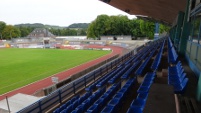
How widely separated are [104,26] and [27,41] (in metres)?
34.3

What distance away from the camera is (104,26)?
228 ft

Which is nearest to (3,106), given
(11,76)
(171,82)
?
(171,82)

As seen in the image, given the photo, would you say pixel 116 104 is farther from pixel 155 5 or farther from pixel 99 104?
pixel 155 5

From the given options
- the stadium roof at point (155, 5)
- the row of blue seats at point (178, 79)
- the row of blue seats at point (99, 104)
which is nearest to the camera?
the row of blue seats at point (178, 79)

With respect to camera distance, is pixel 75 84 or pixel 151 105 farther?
pixel 75 84

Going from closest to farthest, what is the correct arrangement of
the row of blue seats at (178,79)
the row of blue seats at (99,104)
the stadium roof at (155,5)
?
1. the row of blue seats at (178,79)
2. the row of blue seats at (99,104)
3. the stadium roof at (155,5)

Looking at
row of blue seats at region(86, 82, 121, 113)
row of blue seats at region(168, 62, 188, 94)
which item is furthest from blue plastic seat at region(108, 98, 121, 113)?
row of blue seats at region(168, 62, 188, 94)

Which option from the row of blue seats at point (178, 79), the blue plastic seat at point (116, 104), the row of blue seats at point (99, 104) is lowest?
the row of blue seats at point (99, 104)

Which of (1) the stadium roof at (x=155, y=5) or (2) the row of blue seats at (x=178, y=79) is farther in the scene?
(1) the stadium roof at (x=155, y=5)

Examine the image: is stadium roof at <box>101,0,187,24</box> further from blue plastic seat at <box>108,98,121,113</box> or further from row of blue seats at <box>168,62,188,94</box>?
blue plastic seat at <box>108,98,121,113</box>

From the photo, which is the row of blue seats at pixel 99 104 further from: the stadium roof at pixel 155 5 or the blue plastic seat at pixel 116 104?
the stadium roof at pixel 155 5

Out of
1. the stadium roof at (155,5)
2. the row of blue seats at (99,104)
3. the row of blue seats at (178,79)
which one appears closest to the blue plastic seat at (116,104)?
the row of blue seats at (99,104)

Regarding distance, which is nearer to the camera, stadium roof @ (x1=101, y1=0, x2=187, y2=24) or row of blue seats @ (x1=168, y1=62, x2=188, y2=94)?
row of blue seats @ (x1=168, y1=62, x2=188, y2=94)

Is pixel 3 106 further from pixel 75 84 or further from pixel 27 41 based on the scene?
pixel 27 41
